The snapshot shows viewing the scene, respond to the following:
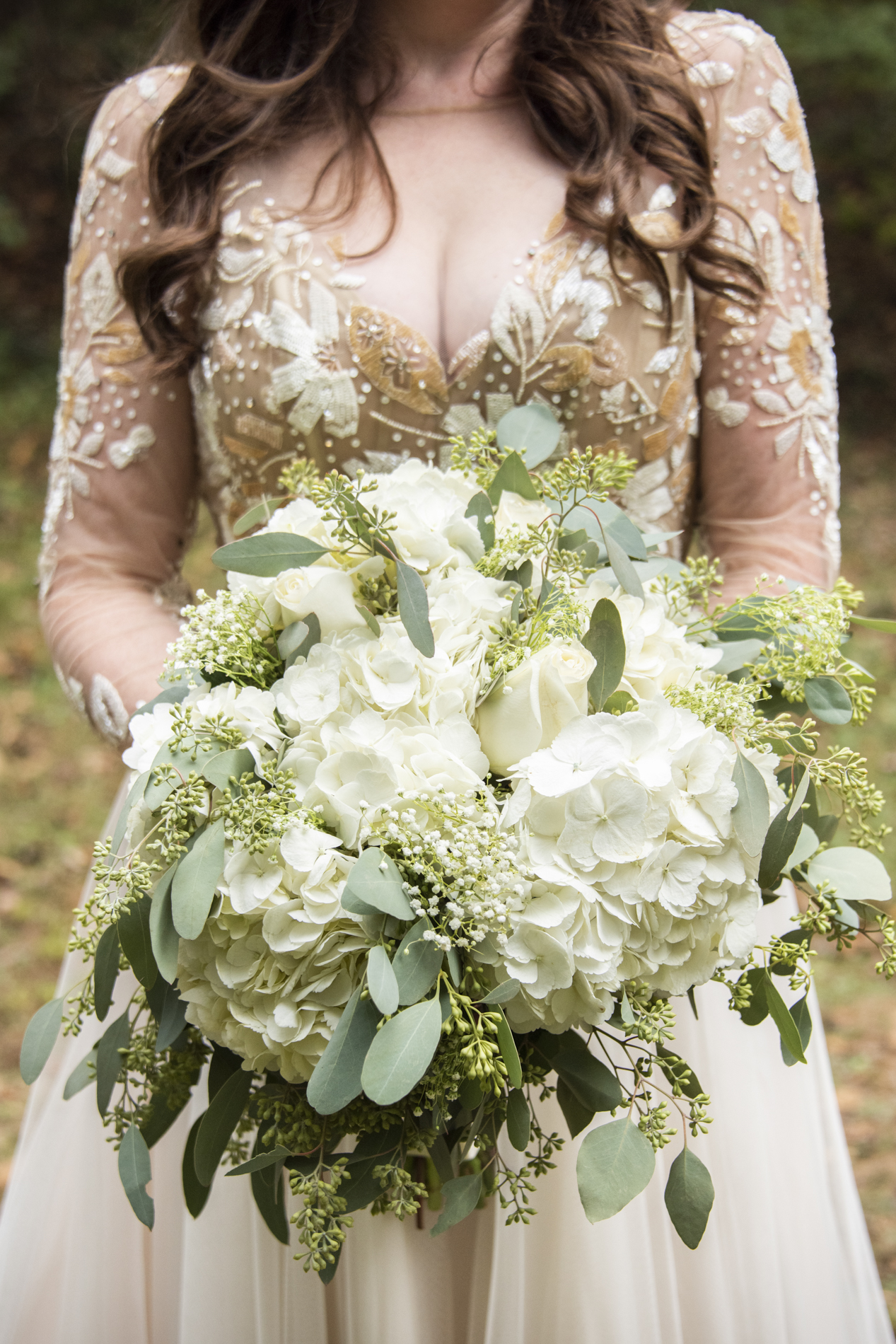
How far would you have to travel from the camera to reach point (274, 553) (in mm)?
1122

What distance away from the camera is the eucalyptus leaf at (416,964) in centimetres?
97

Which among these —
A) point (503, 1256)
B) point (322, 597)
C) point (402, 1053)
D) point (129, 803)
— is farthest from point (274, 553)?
point (503, 1256)

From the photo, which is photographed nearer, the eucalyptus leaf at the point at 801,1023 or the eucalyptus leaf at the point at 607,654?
the eucalyptus leaf at the point at 607,654

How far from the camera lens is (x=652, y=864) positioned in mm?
989

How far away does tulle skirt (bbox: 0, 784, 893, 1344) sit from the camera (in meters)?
1.36

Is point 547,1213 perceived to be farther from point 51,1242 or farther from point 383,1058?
point 51,1242

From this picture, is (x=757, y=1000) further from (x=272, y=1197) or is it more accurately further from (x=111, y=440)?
(x=111, y=440)

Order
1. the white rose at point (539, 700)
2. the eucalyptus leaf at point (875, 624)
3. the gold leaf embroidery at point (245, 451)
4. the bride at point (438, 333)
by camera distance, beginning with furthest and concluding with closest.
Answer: the gold leaf embroidery at point (245, 451)
the bride at point (438, 333)
the eucalyptus leaf at point (875, 624)
the white rose at point (539, 700)

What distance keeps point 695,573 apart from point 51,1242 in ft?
4.52

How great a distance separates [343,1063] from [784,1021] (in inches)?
18.0

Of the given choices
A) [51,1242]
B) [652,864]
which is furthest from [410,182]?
[51,1242]

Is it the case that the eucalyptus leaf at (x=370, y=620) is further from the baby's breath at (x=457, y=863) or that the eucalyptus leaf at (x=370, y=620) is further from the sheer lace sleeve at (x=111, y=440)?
the sheer lace sleeve at (x=111, y=440)

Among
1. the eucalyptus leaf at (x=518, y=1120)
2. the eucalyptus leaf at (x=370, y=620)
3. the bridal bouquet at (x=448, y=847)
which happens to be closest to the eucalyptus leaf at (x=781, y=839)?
the bridal bouquet at (x=448, y=847)

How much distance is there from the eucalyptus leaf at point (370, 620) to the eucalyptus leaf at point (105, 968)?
0.40 m
